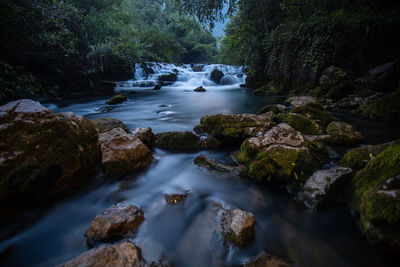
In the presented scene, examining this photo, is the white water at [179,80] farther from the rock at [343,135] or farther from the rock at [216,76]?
the rock at [343,135]

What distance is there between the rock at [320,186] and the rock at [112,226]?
195 cm

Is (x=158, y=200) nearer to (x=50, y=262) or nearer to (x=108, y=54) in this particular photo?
(x=50, y=262)

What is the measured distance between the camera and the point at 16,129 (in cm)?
233

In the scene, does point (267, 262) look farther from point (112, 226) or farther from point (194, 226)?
point (112, 226)

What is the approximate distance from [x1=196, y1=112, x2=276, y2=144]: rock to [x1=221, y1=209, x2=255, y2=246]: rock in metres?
2.15

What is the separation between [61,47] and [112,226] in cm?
1096

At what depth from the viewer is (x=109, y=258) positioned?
137cm

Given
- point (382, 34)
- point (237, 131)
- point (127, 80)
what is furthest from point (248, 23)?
point (237, 131)

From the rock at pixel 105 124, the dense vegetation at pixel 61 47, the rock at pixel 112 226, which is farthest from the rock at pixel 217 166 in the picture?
the dense vegetation at pixel 61 47

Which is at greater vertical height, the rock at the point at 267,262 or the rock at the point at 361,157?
the rock at the point at 361,157

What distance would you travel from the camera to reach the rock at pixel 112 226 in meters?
1.70

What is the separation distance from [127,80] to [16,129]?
56.5 feet

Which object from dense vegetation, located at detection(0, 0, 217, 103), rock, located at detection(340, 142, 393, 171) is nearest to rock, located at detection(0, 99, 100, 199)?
dense vegetation, located at detection(0, 0, 217, 103)

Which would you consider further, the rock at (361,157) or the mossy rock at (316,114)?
the mossy rock at (316,114)
